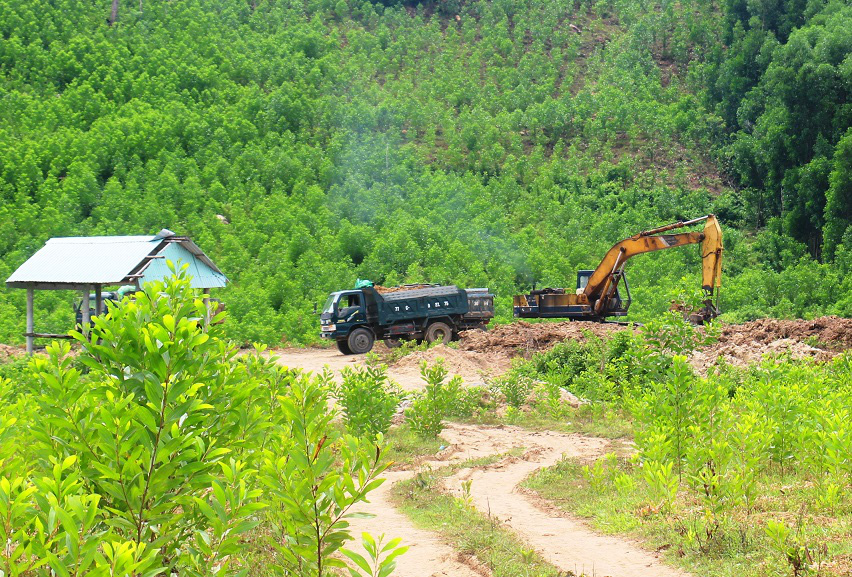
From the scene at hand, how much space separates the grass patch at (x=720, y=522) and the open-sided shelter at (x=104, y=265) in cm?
1104

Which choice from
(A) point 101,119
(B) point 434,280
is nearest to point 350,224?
(B) point 434,280

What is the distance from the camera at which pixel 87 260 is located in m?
17.5

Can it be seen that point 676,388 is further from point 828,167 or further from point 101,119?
point 101,119

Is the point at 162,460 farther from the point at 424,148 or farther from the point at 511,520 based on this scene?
the point at 424,148

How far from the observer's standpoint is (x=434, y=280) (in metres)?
28.3

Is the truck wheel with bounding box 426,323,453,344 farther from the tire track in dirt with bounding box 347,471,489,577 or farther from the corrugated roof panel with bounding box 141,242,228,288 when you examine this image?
the tire track in dirt with bounding box 347,471,489,577

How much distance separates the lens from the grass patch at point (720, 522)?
5.45m

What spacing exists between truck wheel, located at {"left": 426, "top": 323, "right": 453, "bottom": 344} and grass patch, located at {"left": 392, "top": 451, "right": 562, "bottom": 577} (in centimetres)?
1303

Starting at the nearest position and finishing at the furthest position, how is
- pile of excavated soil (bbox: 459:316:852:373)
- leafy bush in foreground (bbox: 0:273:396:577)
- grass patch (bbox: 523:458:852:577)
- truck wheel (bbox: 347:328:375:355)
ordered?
leafy bush in foreground (bbox: 0:273:396:577) → grass patch (bbox: 523:458:852:577) → pile of excavated soil (bbox: 459:316:852:373) → truck wheel (bbox: 347:328:375:355)

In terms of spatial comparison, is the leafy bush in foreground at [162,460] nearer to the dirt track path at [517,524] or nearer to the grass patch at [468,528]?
the grass patch at [468,528]

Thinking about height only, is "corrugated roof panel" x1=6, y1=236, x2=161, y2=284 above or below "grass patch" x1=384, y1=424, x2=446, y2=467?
above

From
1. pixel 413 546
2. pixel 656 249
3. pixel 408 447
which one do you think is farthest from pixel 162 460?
pixel 656 249

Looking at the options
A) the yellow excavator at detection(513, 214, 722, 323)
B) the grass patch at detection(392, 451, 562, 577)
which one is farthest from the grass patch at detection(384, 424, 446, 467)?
the yellow excavator at detection(513, 214, 722, 323)

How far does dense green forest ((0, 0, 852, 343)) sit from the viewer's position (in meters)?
29.1
